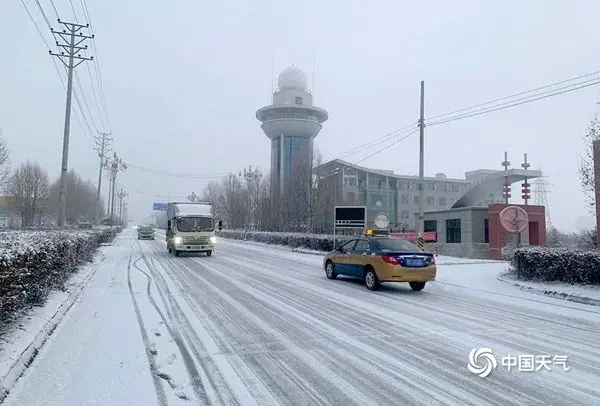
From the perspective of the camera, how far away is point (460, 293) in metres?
13.1

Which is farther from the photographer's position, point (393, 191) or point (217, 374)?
point (393, 191)

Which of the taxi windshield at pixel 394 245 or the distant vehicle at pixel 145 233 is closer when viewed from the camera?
the taxi windshield at pixel 394 245

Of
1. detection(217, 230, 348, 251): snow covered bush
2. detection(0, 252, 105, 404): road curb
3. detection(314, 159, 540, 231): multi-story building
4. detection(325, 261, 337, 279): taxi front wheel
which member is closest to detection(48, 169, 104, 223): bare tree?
detection(217, 230, 348, 251): snow covered bush

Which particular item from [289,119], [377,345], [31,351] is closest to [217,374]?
[377,345]

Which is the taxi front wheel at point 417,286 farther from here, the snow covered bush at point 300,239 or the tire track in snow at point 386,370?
the snow covered bush at point 300,239

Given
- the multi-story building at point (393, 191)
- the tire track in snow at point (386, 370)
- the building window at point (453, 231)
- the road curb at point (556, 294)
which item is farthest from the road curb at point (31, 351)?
the multi-story building at point (393, 191)

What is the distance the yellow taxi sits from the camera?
12414mm

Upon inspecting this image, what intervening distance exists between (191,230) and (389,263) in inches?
628

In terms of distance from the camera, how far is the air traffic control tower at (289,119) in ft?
321

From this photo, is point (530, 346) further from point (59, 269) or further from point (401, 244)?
point (59, 269)

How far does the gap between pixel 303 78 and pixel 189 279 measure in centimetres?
8770

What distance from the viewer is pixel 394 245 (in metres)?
13.2

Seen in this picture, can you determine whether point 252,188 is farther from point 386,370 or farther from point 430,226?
point 386,370

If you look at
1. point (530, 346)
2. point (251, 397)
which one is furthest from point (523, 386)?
point (251, 397)
